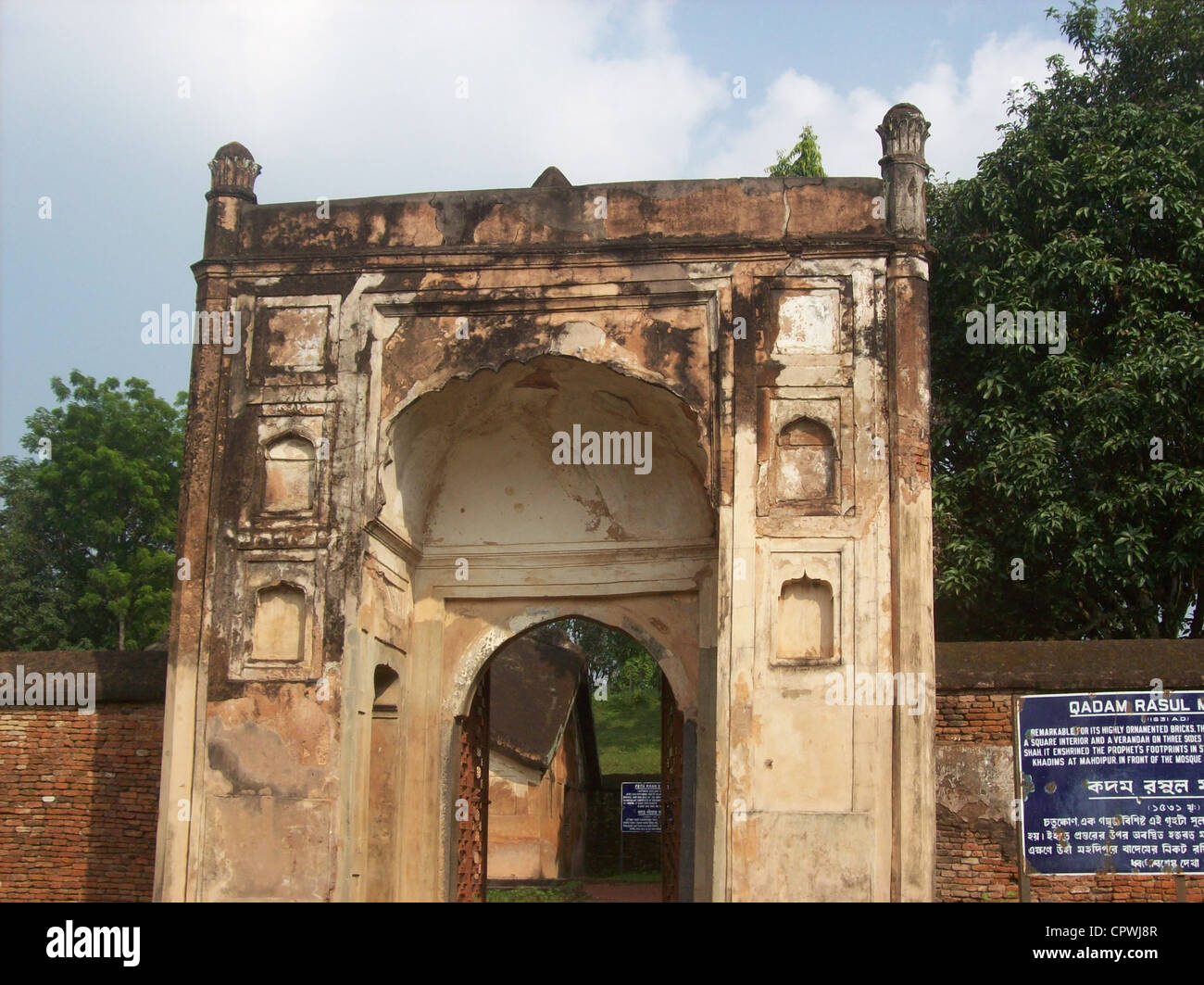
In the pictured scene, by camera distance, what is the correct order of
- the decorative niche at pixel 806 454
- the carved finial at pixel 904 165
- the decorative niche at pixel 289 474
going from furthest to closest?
the decorative niche at pixel 289 474 → the carved finial at pixel 904 165 → the decorative niche at pixel 806 454

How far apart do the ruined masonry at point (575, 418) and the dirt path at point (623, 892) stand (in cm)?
801

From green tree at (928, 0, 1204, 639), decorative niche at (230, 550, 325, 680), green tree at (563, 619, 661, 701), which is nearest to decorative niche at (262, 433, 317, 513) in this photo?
decorative niche at (230, 550, 325, 680)

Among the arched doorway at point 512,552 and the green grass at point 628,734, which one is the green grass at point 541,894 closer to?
the arched doorway at point 512,552

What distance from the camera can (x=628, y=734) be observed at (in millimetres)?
32281

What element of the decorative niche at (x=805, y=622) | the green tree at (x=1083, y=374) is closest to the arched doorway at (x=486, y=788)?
the decorative niche at (x=805, y=622)

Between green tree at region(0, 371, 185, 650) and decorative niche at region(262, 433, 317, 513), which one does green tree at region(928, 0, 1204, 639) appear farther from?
green tree at region(0, 371, 185, 650)

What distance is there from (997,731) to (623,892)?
11088 millimetres

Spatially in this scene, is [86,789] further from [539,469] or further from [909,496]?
[909,496]

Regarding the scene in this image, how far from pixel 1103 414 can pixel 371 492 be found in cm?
693

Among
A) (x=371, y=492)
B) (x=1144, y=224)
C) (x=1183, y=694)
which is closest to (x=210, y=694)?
(x=371, y=492)

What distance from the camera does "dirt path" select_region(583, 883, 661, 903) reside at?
1844 centimetres

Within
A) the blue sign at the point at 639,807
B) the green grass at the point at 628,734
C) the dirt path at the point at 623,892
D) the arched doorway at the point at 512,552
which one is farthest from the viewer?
the green grass at the point at 628,734

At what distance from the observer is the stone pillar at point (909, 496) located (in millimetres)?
8688

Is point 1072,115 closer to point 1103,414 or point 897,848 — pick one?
point 1103,414
